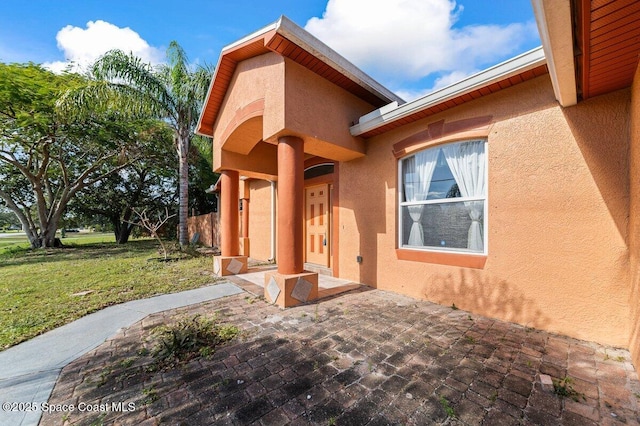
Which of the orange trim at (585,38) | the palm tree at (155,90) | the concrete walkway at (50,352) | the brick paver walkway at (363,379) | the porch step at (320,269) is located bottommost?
the brick paver walkway at (363,379)

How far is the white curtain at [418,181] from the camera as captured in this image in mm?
4598

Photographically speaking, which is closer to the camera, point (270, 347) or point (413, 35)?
point (270, 347)

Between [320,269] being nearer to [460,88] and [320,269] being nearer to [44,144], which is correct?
[460,88]

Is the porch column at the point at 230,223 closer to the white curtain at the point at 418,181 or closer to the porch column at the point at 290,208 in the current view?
the porch column at the point at 290,208

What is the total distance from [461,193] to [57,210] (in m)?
20.3

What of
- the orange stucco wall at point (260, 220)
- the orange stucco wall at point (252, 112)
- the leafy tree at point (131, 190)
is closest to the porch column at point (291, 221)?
the orange stucco wall at point (252, 112)

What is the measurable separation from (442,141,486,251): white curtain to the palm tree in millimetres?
10175

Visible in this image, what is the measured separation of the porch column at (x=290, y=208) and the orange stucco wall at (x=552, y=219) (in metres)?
2.47

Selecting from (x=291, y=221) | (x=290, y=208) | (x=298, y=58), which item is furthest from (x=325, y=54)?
(x=291, y=221)

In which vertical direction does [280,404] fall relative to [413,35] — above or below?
below

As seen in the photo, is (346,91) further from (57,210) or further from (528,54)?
(57,210)

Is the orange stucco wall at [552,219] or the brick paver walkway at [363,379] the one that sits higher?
the orange stucco wall at [552,219]

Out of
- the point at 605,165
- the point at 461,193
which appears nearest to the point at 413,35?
the point at 461,193

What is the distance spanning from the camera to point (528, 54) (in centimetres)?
315
